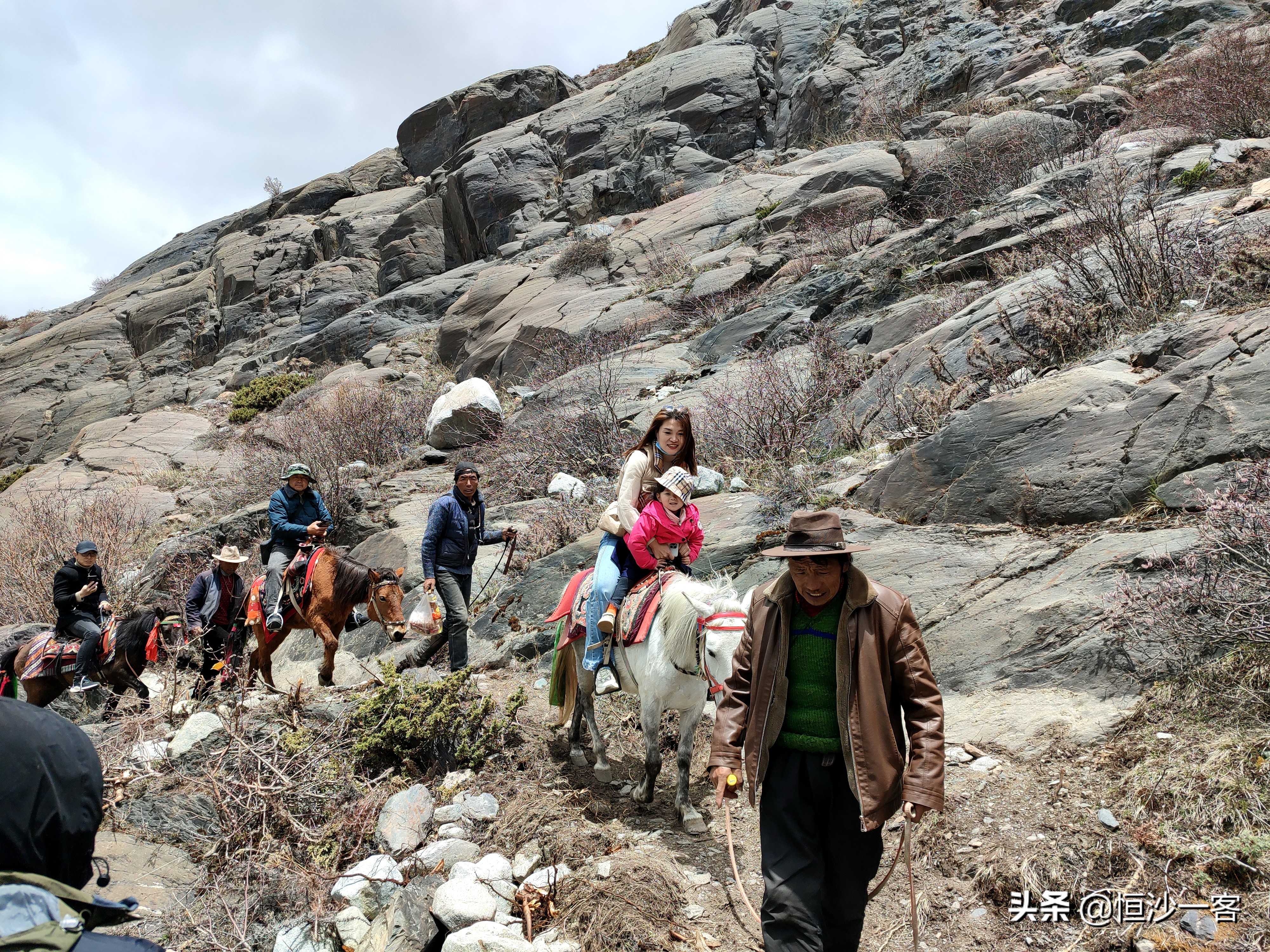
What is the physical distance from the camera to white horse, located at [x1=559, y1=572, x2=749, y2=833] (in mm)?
4641

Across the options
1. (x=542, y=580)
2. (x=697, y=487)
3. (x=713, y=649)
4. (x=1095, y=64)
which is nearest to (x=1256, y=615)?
(x=713, y=649)

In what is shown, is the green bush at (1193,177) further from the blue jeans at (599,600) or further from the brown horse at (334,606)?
the brown horse at (334,606)

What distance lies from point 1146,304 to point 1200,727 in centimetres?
565

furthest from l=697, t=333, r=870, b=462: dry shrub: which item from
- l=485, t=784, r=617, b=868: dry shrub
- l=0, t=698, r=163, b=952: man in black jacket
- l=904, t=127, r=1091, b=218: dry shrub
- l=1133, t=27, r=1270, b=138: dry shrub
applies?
l=0, t=698, r=163, b=952: man in black jacket

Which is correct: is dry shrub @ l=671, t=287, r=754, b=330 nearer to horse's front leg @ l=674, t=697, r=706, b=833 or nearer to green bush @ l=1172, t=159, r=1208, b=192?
green bush @ l=1172, t=159, r=1208, b=192

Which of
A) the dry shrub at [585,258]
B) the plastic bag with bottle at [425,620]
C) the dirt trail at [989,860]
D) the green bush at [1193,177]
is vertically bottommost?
the dirt trail at [989,860]

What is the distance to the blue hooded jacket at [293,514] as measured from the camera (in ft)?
28.6

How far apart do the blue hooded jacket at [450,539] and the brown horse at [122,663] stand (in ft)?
11.7

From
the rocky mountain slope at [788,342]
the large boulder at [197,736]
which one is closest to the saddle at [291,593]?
the rocky mountain slope at [788,342]

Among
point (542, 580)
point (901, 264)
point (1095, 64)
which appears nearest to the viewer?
point (542, 580)

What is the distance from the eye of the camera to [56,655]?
8.77 meters

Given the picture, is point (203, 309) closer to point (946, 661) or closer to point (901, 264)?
point (901, 264)

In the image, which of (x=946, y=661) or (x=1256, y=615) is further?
(x=946, y=661)

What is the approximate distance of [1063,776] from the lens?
4.30 meters
